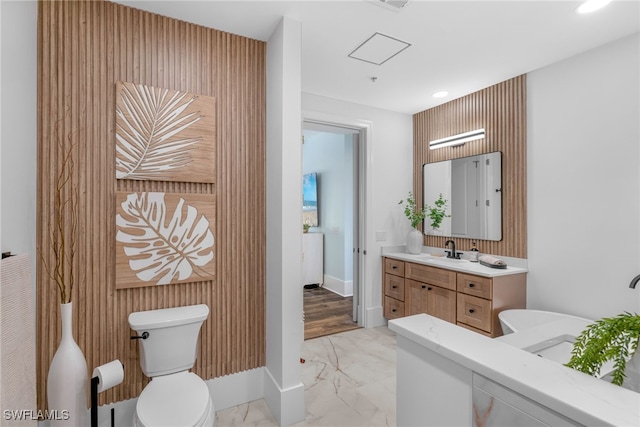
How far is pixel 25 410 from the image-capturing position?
1.22 metres

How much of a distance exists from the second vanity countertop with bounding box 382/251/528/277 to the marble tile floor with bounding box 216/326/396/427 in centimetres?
85

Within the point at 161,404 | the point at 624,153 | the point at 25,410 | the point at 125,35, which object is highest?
the point at 125,35

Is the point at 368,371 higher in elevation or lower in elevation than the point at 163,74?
lower

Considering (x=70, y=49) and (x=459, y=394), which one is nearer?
(x=459, y=394)

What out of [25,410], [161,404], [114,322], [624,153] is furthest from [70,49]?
[624,153]

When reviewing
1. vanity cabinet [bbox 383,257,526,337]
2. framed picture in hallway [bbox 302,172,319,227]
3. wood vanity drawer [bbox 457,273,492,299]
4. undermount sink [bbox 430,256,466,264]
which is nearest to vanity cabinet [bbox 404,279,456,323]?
vanity cabinet [bbox 383,257,526,337]

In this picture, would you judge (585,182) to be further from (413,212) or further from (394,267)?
(394,267)

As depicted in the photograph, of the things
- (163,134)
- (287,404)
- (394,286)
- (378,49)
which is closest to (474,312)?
(394,286)

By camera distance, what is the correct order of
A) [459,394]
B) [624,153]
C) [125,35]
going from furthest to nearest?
[624,153]
[125,35]
[459,394]

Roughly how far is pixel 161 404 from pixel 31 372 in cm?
55

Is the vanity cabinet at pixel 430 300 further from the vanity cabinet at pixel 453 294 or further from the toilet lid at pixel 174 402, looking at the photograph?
the toilet lid at pixel 174 402

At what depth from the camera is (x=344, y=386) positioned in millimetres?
2406

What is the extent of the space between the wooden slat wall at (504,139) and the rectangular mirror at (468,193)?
0.06 m

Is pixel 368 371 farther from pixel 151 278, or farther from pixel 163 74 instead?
pixel 163 74
